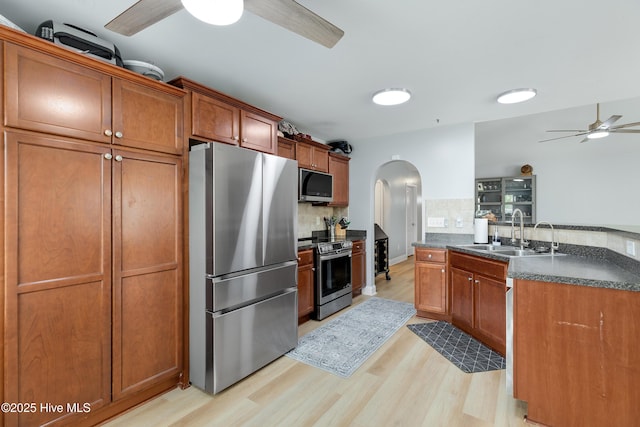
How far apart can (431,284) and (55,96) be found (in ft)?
12.2

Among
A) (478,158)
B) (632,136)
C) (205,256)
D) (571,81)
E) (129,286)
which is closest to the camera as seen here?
(129,286)

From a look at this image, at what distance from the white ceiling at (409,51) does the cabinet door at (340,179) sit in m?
1.35

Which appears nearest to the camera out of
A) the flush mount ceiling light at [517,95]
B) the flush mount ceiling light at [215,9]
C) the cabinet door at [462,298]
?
the flush mount ceiling light at [215,9]

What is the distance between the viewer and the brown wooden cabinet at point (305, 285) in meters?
3.20

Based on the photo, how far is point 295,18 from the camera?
4.09 ft

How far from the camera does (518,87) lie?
8.66 feet

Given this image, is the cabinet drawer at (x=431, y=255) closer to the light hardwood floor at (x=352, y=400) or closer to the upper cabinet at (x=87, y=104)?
the light hardwood floor at (x=352, y=400)

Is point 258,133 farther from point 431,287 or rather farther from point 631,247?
point 631,247

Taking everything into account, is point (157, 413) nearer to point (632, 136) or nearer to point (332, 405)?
point (332, 405)

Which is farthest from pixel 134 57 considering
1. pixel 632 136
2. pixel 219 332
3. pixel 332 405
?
pixel 632 136

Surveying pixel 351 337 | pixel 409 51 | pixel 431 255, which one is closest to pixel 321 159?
pixel 431 255

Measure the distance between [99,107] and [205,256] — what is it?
1112mm

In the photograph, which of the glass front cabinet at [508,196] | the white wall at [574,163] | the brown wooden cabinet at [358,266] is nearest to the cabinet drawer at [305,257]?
the brown wooden cabinet at [358,266]

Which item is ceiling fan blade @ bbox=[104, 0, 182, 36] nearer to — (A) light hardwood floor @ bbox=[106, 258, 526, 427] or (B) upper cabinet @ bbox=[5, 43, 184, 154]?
(B) upper cabinet @ bbox=[5, 43, 184, 154]
